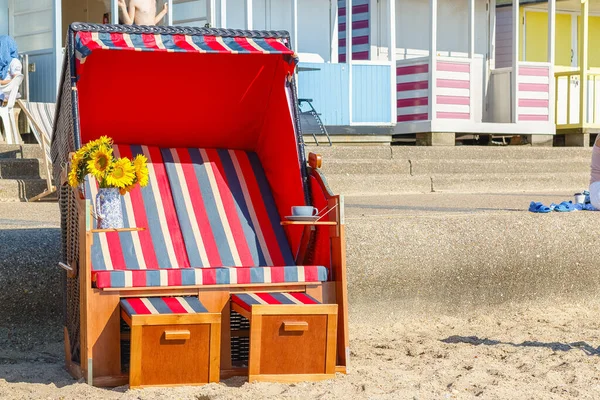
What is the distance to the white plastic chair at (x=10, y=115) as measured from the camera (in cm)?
1074

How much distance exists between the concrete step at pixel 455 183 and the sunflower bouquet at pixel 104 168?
5182 millimetres

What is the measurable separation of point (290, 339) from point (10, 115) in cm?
693

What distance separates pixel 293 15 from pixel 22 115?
3629 millimetres

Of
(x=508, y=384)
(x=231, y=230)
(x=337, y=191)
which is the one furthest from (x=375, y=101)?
(x=508, y=384)

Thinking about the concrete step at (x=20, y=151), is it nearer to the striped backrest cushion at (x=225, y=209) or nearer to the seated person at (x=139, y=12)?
the seated person at (x=139, y=12)

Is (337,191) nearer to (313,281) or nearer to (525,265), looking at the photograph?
(525,265)

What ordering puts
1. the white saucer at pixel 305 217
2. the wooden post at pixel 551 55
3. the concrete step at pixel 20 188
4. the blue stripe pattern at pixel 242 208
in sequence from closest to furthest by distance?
the white saucer at pixel 305 217
the blue stripe pattern at pixel 242 208
the concrete step at pixel 20 188
the wooden post at pixel 551 55

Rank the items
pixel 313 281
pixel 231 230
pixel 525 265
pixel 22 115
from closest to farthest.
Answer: pixel 313 281 → pixel 231 230 → pixel 525 265 → pixel 22 115

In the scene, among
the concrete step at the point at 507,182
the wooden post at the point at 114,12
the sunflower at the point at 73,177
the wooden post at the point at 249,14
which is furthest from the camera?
the wooden post at the point at 249,14

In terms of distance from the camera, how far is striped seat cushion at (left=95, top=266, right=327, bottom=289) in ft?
15.6

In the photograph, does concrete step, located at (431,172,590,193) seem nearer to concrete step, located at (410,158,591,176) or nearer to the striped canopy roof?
concrete step, located at (410,158,591,176)

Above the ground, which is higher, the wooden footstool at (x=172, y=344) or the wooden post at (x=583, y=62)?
the wooden post at (x=583, y=62)

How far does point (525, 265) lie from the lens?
6734 millimetres

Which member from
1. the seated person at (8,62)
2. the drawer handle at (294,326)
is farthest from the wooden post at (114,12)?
the drawer handle at (294,326)
